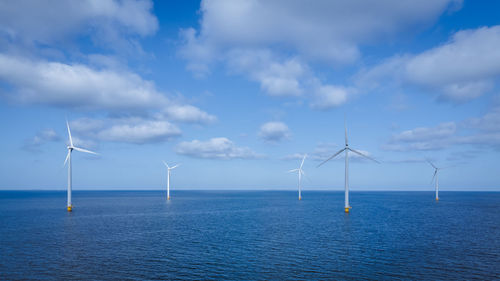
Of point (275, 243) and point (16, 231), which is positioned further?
point (16, 231)

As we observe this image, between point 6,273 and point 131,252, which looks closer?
point 6,273

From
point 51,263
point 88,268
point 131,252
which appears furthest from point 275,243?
point 51,263

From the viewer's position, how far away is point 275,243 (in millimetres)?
53969

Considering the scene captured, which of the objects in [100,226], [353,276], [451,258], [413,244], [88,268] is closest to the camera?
[353,276]

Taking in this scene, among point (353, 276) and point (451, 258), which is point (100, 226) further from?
point (451, 258)

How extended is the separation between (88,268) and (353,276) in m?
32.1

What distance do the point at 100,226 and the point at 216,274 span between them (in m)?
51.8

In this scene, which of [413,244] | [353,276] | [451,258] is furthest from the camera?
[413,244]

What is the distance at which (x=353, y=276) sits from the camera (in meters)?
35.3

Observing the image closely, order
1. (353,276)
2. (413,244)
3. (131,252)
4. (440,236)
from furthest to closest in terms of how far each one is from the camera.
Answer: (440,236)
(413,244)
(131,252)
(353,276)

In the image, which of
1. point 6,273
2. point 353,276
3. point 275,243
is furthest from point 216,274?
point 6,273

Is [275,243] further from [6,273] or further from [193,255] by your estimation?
[6,273]

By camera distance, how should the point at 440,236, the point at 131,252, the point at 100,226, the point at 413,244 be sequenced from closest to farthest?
the point at 131,252 → the point at 413,244 → the point at 440,236 → the point at 100,226

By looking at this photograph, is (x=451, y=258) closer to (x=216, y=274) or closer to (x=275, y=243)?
(x=275, y=243)
